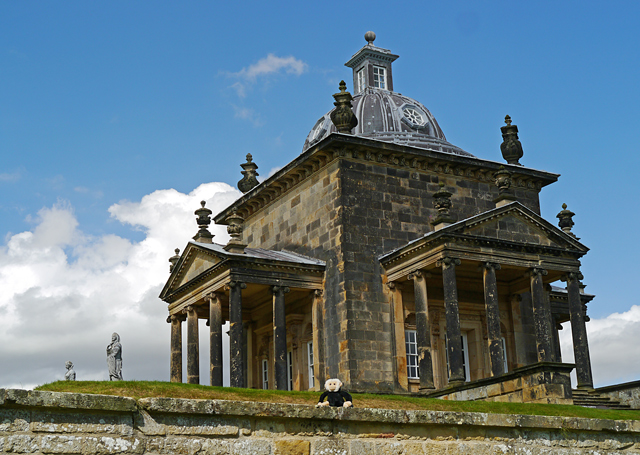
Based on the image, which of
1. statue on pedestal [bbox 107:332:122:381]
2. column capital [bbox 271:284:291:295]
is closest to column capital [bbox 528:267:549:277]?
column capital [bbox 271:284:291:295]

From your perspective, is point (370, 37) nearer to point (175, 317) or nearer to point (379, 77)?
point (379, 77)

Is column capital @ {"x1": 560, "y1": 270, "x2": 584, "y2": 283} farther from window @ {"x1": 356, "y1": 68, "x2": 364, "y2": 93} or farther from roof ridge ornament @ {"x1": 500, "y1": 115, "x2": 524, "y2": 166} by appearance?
window @ {"x1": 356, "y1": 68, "x2": 364, "y2": 93}

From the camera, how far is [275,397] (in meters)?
15.7

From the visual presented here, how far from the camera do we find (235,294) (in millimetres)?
26297

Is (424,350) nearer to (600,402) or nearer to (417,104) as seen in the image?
(600,402)

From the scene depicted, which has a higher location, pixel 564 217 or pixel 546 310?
pixel 564 217

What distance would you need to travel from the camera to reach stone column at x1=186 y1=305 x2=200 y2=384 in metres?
28.9

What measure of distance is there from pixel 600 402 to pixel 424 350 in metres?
5.66

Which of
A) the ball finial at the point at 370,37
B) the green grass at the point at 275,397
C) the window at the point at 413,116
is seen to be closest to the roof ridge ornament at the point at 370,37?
the ball finial at the point at 370,37

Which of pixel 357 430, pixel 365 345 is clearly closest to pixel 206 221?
pixel 365 345

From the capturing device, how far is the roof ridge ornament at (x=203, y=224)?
30.0 meters

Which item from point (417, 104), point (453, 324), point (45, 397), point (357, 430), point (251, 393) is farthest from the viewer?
point (417, 104)

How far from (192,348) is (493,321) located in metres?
11.0

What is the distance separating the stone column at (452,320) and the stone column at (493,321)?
0.94 meters
